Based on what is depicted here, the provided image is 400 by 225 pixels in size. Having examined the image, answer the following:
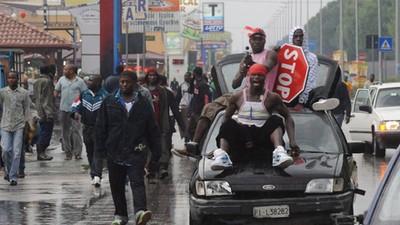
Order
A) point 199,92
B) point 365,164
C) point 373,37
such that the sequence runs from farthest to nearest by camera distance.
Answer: point 373,37, point 199,92, point 365,164

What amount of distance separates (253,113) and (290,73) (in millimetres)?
1582

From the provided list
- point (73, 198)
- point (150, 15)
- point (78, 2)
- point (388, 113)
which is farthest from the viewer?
point (150, 15)

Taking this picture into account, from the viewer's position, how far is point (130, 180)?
11602 millimetres

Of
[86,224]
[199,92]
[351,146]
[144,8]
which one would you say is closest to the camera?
[351,146]

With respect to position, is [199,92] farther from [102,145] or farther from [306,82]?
[102,145]

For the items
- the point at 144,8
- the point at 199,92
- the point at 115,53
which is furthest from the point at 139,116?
the point at 144,8

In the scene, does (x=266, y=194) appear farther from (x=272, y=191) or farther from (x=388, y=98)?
(x=388, y=98)

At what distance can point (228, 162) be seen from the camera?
1093cm

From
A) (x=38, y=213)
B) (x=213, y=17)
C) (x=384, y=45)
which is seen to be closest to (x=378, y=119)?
(x=38, y=213)

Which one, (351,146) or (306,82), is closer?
(351,146)

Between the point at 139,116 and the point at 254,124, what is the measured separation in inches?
46.6

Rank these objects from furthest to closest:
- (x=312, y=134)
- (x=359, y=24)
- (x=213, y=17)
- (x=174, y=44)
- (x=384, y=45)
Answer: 1. (x=359, y=24)
2. (x=213, y=17)
3. (x=174, y=44)
4. (x=384, y=45)
5. (x=312, y=134)

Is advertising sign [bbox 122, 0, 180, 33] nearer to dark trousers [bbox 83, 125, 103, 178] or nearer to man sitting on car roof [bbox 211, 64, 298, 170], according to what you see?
dark trousers [bbox 83, 125, 103, 178]

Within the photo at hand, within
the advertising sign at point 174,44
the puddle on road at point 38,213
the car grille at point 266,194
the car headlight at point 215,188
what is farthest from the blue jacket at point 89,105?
the advertising sign at point 174,44
